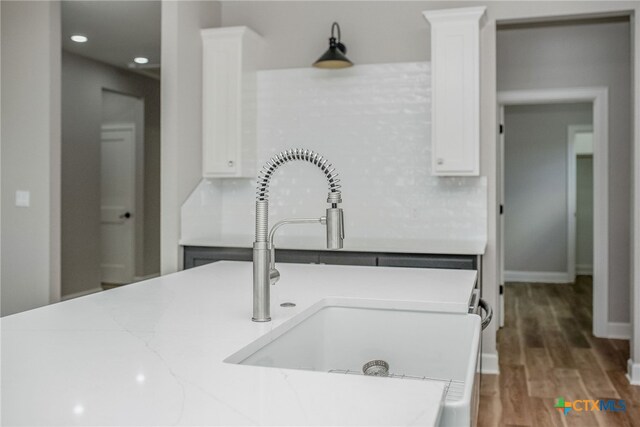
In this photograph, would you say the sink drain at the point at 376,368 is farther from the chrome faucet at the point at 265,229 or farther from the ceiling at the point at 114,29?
the ceiling at the point at 114,29

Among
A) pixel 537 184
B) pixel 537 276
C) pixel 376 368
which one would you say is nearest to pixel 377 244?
pixel 376 368

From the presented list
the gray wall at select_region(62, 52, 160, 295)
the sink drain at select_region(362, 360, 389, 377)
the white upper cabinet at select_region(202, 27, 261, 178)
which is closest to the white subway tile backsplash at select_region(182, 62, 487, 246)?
the white upper cabinet at select_region(202, 27, 261, 178)

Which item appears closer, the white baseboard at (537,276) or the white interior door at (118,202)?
the white interior door at (118,202)

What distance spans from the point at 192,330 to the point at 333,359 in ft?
1.70

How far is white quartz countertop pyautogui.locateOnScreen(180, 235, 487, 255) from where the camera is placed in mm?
3398

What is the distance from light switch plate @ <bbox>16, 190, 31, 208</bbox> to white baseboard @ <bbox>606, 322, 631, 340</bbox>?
14.4ft

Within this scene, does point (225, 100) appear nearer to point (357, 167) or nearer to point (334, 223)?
point (357, 167)

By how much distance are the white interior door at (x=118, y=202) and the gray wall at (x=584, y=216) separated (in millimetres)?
6145

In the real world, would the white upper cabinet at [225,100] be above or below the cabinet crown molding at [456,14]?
below

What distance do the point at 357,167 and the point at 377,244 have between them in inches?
29.5

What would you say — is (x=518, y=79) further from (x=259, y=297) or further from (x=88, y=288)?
(x=88, y=288)

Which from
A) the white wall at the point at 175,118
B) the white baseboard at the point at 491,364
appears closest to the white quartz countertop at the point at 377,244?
the white wall at the point at 175,118

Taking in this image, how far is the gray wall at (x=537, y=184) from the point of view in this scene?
7516 mm

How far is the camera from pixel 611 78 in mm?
4668
